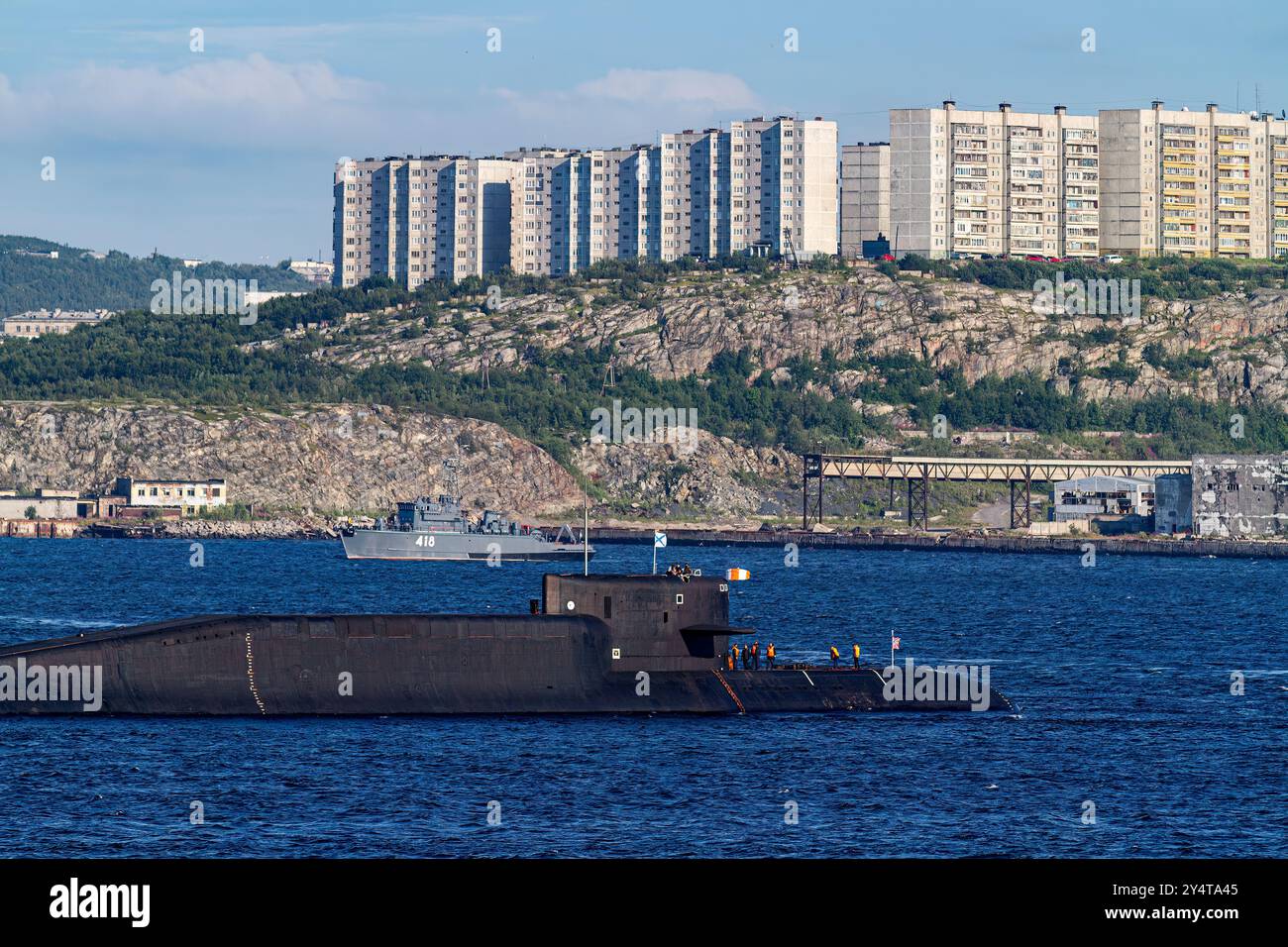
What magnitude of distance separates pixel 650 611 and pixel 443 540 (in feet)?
433

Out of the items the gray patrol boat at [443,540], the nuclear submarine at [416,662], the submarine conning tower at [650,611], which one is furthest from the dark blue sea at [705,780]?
the gray patrol boat at [443,540]

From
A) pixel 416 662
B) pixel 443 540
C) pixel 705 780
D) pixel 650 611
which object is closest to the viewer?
pixel 705 780

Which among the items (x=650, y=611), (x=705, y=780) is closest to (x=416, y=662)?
(x=650, y=611)

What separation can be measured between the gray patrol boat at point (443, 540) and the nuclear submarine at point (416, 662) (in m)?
126

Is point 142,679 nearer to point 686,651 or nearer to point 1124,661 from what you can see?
point 686,651

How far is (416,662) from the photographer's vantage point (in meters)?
50.9

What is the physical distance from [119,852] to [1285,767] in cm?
3163

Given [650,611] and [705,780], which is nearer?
[705,780]

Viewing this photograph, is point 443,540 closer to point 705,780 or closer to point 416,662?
point 416,662

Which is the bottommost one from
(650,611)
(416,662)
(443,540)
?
(443,540)

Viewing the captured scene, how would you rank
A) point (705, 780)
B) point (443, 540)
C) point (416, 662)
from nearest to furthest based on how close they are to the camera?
point (705, 780)
point (416, 662)
point (443, 540)

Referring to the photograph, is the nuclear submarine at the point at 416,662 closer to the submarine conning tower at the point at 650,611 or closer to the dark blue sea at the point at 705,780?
the submarine conning tower at the point at 650,611

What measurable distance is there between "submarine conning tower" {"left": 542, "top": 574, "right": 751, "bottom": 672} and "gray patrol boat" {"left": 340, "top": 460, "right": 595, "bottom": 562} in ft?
411

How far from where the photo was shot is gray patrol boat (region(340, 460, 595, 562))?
179 m
